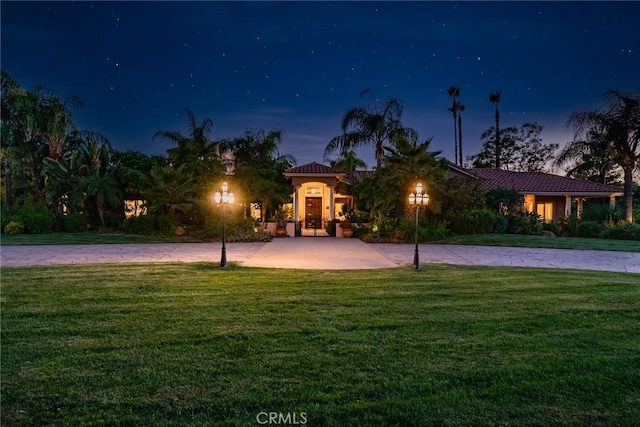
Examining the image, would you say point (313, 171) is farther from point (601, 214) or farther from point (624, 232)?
point (601, 214)

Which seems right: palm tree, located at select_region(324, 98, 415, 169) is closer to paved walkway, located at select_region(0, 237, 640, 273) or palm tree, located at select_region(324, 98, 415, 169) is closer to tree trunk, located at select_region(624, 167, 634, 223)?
paved walkway, located at select_region(0, 237, 640, 273)

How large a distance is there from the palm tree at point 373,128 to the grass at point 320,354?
17.4 metres

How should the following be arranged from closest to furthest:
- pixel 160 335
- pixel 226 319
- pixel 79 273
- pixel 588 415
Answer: pixel 588 415
pixel 160 335
pixel 226 319
pixel 79 273

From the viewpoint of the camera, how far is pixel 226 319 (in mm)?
5750

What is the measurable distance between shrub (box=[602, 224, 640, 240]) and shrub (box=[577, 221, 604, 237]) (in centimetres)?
60

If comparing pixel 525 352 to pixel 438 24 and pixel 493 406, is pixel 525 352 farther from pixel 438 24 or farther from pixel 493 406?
pixel 438 24

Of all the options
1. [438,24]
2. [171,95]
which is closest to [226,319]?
[438,24]

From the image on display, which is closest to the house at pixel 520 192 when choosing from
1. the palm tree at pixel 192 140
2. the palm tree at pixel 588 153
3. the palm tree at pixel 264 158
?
the palm tree at pixel 264 158

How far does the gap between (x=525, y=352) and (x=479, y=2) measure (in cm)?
1214

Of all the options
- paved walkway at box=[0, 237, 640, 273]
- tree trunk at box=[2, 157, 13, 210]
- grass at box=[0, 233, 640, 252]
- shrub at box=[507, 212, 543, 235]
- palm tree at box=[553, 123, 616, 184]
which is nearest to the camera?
paved walkway at box=[0, 237, 640, 273]

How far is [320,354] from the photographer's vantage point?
14.6 feet

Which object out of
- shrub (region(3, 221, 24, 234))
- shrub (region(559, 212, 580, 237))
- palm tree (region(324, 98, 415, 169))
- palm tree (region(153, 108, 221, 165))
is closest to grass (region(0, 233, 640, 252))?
shrub (region(3, 221, 24, 234))

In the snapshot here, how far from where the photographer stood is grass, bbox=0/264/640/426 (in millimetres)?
3291

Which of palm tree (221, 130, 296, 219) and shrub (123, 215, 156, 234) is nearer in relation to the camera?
shrub (123, 215, 156, 234)
